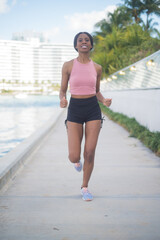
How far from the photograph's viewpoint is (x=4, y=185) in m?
3.86

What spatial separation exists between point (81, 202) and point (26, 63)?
195 m

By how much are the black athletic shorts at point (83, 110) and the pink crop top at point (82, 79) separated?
0.27 ft

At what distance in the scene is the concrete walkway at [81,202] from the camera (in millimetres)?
2547

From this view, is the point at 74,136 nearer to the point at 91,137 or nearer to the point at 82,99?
the point at 91,137

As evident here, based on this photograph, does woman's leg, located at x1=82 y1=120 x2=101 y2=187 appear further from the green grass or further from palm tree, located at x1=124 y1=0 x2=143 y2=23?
palm tree, located at x1=124 y1=0 x2=143 y2=23

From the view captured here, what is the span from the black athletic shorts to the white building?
182306 mm

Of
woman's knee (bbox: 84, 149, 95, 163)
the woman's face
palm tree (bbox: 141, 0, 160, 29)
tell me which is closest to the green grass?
woman's knee (bbox: 84, 149, 95, 163)

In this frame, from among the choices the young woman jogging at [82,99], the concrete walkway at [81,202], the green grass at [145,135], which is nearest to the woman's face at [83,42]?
the young woman jogging at [82,99]

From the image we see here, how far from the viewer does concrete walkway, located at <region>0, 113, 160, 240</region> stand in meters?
2.55

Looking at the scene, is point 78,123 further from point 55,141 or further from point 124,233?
point 55,141

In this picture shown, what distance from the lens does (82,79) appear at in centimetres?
318

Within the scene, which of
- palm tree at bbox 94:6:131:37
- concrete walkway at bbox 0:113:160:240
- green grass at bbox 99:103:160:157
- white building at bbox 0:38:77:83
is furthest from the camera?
white building at bbox 0:38:77:83

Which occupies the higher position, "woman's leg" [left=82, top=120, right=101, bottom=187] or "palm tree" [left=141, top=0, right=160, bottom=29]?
"palm tree" [left=141, top=0, right=160, bottom=29]

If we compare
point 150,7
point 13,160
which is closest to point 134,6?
point 150,7
